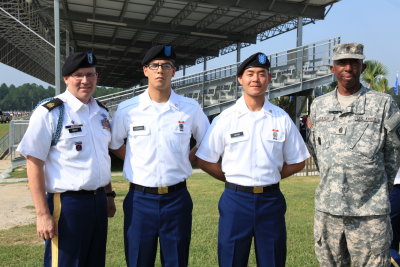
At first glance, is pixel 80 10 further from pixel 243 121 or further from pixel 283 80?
pixel 243 121

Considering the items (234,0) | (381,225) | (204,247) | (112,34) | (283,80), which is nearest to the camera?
(381,225)

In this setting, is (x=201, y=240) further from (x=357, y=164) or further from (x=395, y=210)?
(x=357, y=164)

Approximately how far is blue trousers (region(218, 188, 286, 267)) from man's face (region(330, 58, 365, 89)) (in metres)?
1.07

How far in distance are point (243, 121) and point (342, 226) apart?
1.12 metres

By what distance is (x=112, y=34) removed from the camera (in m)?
29.0

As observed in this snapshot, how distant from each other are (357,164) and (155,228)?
1621mm

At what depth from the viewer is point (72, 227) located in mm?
3010

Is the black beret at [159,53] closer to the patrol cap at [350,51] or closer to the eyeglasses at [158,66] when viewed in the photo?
the eyeglasses at [158,66]

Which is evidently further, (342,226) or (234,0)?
(234,0)

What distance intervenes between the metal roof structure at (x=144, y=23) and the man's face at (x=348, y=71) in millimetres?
16156

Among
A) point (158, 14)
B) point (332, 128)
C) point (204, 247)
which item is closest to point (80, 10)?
point (158, 14)

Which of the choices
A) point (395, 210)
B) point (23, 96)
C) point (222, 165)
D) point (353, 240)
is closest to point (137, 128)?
point (222, 165)

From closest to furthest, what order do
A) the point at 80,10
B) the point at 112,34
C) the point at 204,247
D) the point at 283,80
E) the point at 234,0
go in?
the point at 204,247, the point at 283,80, the point at 234,0, the point at 80,10, the point at 112,34

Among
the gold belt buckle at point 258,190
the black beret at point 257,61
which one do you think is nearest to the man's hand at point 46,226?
the gold belt buckle at point 258,190
